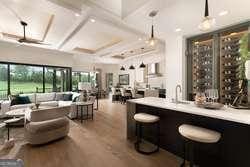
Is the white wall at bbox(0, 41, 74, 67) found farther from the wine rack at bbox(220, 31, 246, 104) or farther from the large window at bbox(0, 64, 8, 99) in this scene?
the wine rack at bbox(220, 31, 246, 104)

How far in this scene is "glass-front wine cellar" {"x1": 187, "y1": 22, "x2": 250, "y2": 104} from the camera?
3.67 meters

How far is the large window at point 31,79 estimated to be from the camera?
629cm

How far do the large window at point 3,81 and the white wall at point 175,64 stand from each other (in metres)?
6.99

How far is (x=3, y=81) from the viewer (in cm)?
623

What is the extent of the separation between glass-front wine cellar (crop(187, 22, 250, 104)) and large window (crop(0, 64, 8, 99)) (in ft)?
24.9

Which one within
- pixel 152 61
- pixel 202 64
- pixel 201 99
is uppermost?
pixel 152 61

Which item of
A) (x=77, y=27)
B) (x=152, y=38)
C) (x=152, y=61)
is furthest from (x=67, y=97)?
(x=152, y=61)

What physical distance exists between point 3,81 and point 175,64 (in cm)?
730

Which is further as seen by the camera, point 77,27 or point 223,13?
point 77,27

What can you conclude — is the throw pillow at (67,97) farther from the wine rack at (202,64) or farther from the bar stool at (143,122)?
the wine rack at (202,64)

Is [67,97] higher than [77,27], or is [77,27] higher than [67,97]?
[77,27]

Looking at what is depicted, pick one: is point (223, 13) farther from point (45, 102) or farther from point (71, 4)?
point (45, 102)

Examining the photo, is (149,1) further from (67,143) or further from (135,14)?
(67,143)

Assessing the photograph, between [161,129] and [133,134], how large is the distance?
730mm
